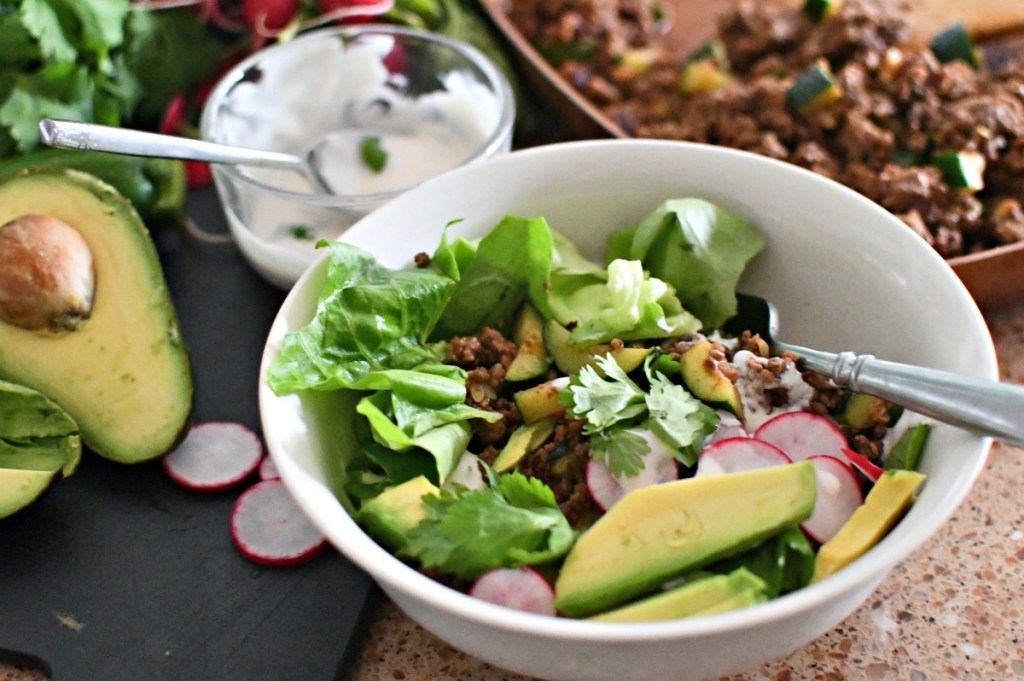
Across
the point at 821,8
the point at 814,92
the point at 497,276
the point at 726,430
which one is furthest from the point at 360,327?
the point at 821,8

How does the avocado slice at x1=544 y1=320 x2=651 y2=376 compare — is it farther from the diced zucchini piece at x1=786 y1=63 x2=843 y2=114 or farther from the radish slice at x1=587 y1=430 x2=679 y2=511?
the diced zucchini piece at x1=786 y1=63 x2=843 y2=114

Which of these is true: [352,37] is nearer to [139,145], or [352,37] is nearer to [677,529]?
[139,145]

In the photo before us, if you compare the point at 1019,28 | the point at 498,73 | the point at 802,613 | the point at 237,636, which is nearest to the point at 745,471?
the point at 802,613

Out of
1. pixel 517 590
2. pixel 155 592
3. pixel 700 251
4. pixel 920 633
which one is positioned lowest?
pixel 155 592

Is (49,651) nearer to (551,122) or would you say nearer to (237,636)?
(237,636)

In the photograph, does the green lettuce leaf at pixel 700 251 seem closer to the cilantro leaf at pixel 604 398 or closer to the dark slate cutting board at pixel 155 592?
the cilantro leaf at pixel 604 398

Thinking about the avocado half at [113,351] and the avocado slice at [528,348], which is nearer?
the avocado slice at [528,348]

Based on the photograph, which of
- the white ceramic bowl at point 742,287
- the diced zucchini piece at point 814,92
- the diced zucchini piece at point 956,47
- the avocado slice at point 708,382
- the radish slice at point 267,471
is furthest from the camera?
the diced zucchini piece at point 956,47

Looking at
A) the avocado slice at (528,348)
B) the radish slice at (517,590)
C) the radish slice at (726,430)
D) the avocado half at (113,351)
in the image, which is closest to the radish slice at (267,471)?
the avocado half at (113,351)
